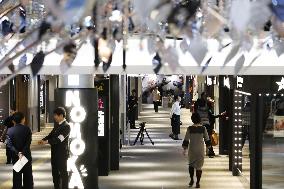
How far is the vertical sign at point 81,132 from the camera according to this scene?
9.12 m

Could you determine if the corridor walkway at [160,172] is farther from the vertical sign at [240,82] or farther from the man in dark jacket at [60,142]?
the man in dark jacket at [60,142]

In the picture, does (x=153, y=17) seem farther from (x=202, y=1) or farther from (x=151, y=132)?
(x=151, y=132)

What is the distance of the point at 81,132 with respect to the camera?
918cm

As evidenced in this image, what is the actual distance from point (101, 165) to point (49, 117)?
16400 millimetres

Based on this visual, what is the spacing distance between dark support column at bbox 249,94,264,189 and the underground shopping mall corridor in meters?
1.44

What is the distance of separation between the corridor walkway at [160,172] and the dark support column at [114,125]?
0.82 ft

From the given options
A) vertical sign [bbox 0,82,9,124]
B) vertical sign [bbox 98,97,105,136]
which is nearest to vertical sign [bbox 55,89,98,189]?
vertical sign [bbox 98,97,105,136]

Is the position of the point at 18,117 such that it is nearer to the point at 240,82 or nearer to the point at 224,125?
the point at 240,82

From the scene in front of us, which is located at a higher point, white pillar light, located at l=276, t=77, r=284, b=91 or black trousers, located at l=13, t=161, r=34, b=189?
white pillar light, located at l=276, t=77, r=284, b=91

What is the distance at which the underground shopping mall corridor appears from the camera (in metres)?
11.2

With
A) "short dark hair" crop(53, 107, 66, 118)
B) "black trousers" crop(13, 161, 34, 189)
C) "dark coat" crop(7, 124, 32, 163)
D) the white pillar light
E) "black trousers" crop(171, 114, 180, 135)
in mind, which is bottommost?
"black trousers" crop(13, 161, 34, 189)

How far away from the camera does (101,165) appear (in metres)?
12.1

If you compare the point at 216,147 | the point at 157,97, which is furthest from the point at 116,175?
the point at 157,97

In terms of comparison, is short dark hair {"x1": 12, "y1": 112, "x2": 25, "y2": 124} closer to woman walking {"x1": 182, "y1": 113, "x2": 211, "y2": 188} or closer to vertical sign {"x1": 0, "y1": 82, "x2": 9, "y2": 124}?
woman walking {"x1": 182, "y1": 113, "x2": 211, "y2": 188}
